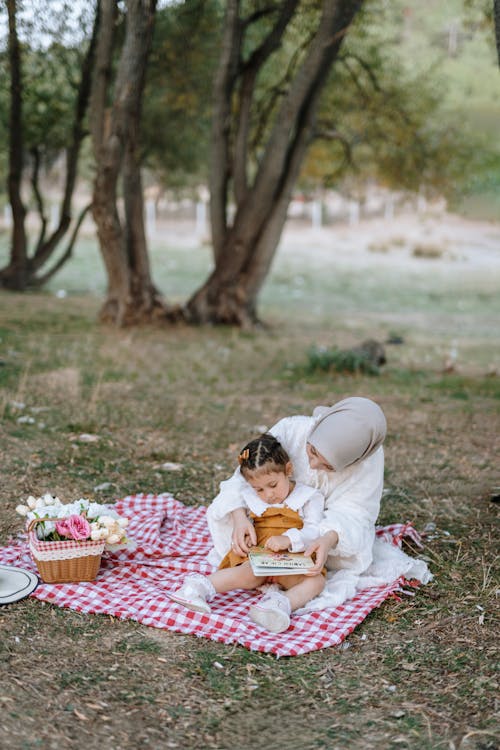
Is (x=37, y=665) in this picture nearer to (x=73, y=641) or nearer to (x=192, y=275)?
(x=73, y=641)

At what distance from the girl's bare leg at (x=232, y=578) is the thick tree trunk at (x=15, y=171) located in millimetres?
9498

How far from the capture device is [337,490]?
14.1ft

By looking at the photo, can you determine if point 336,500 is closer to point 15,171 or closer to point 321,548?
point 321,548

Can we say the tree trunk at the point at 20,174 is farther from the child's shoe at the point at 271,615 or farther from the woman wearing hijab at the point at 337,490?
the child's shoe at the point at 271,615

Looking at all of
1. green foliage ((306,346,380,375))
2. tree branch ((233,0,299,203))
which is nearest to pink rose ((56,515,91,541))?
green foliage ((306,346,380,375))

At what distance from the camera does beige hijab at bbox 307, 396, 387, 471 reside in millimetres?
4016

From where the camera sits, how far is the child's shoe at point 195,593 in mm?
3806

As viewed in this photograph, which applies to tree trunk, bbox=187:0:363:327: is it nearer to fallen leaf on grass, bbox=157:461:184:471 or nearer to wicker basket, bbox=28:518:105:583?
fallen leaf on grass, bbox=157:461:184:471

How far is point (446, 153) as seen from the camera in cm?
1391

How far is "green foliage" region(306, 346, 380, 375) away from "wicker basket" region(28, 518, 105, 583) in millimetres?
5735

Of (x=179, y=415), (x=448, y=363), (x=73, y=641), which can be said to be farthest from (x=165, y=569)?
(x=448, y=363)

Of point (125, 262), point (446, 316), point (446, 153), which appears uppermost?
point (446, 153)

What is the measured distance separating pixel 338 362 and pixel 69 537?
5932 millimetres

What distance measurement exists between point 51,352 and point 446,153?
7613mm
